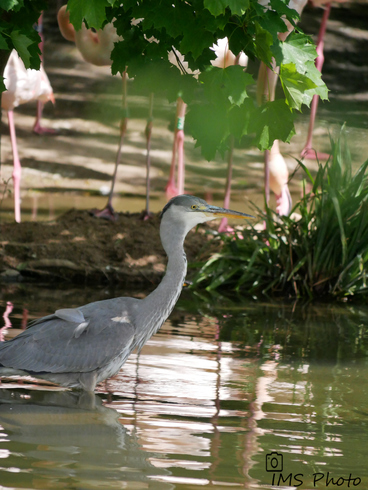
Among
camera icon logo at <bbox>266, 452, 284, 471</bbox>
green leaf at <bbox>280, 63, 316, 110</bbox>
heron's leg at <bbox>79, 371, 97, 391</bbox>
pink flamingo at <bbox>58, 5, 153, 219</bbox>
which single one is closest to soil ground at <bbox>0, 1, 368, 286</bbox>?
pink flamingo at <bbox>58, 5, 153, 219</bbox>

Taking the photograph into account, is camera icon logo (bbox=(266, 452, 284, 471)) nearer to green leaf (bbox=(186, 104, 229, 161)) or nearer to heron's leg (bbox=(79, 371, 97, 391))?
heron's leg (bbox=(79, 371, 97, 391))

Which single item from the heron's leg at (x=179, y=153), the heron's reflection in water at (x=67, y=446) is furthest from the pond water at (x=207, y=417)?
the heron's leg at (x=179, y=153)

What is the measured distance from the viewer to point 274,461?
10.00 ft

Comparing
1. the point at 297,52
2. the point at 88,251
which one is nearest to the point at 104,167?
the point at 88,251

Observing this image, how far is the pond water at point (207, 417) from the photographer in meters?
2.90

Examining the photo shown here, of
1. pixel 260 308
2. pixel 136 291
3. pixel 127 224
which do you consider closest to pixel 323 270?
pixel 260 308

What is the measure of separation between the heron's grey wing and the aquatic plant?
Answer: 295cm

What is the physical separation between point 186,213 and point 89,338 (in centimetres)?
89

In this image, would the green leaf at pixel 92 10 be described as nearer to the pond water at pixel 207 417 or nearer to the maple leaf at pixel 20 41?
the maple leaf at pixel 20 41

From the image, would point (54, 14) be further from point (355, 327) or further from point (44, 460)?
point (44, 460)

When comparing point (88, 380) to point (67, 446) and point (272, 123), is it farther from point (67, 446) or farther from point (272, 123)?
point (272, 123)

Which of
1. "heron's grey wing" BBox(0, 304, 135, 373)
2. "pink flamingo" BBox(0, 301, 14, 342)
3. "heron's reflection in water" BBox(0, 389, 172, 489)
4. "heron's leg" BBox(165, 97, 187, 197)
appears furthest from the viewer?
"heron's leg" BBox(165, 97, 187, 197)

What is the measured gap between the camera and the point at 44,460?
2965mm

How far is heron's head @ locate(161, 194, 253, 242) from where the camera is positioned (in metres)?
4.16
